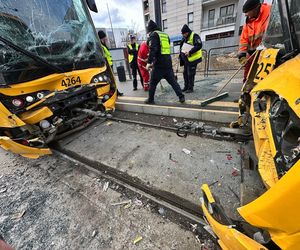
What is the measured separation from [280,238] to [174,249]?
120 cm

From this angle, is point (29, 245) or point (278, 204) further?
point (29, 245)

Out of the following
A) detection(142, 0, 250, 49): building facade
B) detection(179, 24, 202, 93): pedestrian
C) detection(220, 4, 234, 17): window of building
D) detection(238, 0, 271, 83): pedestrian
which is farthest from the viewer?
detection(220, 4, 234, 17): window of building

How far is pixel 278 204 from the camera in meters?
0.85

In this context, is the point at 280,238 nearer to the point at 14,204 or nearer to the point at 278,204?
the point at 278,204

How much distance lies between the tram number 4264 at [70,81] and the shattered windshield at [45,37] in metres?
0.21

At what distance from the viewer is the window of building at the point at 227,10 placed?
2227 centimetres

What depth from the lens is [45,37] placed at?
3.17 meters

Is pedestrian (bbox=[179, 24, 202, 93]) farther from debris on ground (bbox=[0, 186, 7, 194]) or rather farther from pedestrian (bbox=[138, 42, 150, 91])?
debris on ground (bbox=[0, 186, 7, 194])

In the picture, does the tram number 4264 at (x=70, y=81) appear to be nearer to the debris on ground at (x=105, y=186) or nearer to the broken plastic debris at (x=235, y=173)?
the debris on ground at (x=105, y=186)

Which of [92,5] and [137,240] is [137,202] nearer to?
[137,240]

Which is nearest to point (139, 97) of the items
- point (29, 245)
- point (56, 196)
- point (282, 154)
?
point (56, 196)

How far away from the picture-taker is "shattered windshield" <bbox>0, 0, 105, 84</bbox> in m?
2.76

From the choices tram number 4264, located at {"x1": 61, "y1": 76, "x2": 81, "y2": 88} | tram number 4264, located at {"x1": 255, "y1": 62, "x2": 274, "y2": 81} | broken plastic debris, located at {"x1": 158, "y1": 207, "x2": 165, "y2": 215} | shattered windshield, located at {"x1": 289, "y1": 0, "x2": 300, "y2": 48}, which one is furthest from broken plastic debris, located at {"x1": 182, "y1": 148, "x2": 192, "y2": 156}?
tram number 4264, located at {"x1": 61, "y1": 76, "x2": 81, "y2": 88}

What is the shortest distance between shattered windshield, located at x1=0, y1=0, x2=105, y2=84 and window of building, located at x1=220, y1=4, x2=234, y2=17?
25.7 meters
